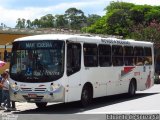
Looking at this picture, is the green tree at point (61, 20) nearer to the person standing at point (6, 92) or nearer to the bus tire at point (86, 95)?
the bus tire at point (86, 95)

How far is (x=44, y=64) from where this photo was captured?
1745cm

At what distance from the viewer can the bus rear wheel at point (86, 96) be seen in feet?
61.5

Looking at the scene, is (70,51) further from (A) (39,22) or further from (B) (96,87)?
(A) (39,22)

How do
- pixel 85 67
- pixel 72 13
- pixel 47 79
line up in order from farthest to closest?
pixel 72 13, pixel 85 67, pixel 47 79

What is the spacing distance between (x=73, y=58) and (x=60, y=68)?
925 mm

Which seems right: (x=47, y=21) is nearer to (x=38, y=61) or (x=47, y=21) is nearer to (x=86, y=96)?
(x=86, y=96)

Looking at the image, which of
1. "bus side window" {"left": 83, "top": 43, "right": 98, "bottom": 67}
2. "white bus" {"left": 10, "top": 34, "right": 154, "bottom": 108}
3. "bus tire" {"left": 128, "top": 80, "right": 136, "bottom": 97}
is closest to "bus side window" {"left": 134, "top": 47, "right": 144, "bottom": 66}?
"bus tire" {"left": 128, "top": 80, "right": 136, "bottom": 97}

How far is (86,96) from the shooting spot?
19.0 meters

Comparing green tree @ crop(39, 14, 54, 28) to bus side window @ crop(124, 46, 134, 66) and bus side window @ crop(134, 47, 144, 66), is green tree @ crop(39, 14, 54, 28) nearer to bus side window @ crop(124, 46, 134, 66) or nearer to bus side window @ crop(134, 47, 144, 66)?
bus side window @ crop(134, 47, 144, 66)

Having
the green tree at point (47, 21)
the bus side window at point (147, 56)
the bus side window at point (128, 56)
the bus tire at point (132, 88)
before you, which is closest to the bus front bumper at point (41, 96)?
the bus side window at point (128, 56)

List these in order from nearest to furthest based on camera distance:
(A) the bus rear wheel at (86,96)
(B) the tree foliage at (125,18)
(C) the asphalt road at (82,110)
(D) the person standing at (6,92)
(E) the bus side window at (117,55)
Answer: (C) the asphalt road at (82,110) < (D) the person standing at (6,92) < (A) the bus rear wheel at (86,96) < (E) the bus side window at (117,55) < (B) the tree foliage at (125,18)

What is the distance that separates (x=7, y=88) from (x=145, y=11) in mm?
59389

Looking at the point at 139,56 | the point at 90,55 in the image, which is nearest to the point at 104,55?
the point at 90,55

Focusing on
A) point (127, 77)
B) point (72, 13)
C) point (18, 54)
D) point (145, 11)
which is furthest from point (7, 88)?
point (72, 13)
